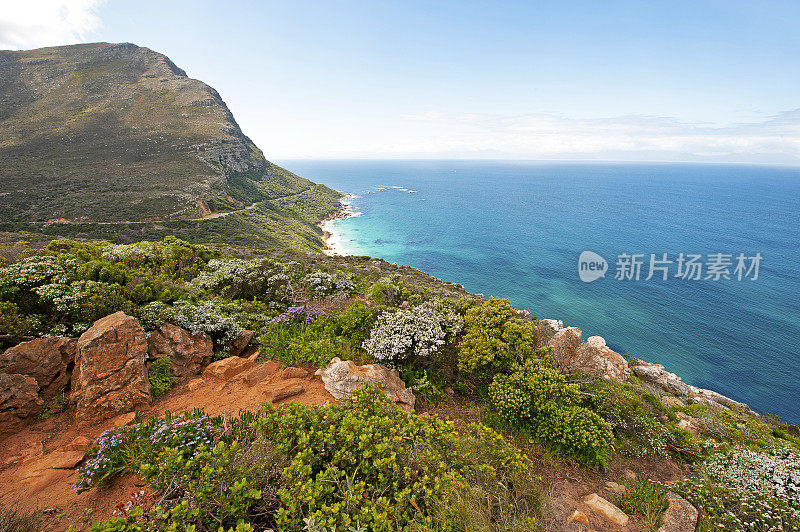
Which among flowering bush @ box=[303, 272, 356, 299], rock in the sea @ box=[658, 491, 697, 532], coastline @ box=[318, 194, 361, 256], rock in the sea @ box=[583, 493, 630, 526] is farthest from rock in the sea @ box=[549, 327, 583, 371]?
coastline @ box=[318, 194, 361, 256]

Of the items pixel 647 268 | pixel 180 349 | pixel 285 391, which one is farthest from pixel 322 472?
pixel 647 268

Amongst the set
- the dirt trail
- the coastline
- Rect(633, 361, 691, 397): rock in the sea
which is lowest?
Rect(633, 361, 691, 397): rock in the sea

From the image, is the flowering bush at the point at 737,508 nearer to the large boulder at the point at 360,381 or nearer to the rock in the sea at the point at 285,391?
the large boulder at the point at 360,381

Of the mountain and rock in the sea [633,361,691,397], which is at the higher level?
the mountain

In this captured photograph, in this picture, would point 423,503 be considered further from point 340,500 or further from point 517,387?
point 517,387

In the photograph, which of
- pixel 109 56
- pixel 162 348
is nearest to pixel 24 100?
pixel 109 56

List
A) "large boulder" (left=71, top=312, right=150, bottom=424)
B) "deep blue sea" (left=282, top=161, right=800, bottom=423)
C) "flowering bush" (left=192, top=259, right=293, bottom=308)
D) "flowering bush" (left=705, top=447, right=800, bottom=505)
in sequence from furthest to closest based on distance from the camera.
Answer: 1. "deep blue sea" (left=282, top=161, right=800, bottom=423)
2. "flowering bush" (left=192, top=259, right=293, bottom=308)
3. "flowering bush" (left=705, top=447, right=800, bottom=505)
4. "large boulder" (left=71, top=312, right=150, bottom=424)

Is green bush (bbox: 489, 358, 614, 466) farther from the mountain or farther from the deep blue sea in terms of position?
the mountain
